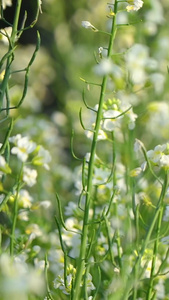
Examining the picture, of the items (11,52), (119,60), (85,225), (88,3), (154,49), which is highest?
(88,3)

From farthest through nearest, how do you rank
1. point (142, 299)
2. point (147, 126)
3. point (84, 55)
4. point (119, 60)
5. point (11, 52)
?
point (84, 55) → point (147, 126) → point (119, 60) → point (142, 299) → point (11, 52)

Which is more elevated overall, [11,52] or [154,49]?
[154,49]

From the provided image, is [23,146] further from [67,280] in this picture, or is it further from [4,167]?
[67,280]

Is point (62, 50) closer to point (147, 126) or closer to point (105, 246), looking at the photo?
point (147, 126)

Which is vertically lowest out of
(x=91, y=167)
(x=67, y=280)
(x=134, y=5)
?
(x=67, y=280)

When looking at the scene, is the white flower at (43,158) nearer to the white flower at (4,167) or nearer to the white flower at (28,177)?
the white flower at (28,177)

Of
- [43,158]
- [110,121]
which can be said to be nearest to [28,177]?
[43,158]

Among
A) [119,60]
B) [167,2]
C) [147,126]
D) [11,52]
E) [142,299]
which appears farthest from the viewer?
[167,2]

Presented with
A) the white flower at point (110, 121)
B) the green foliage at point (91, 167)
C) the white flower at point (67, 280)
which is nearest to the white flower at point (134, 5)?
the green foliage at point (91, 167)

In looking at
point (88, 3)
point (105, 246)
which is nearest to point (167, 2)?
point (88, 3)

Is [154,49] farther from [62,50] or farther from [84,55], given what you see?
[62,50]

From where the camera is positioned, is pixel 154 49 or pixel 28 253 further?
pixel 154 49
